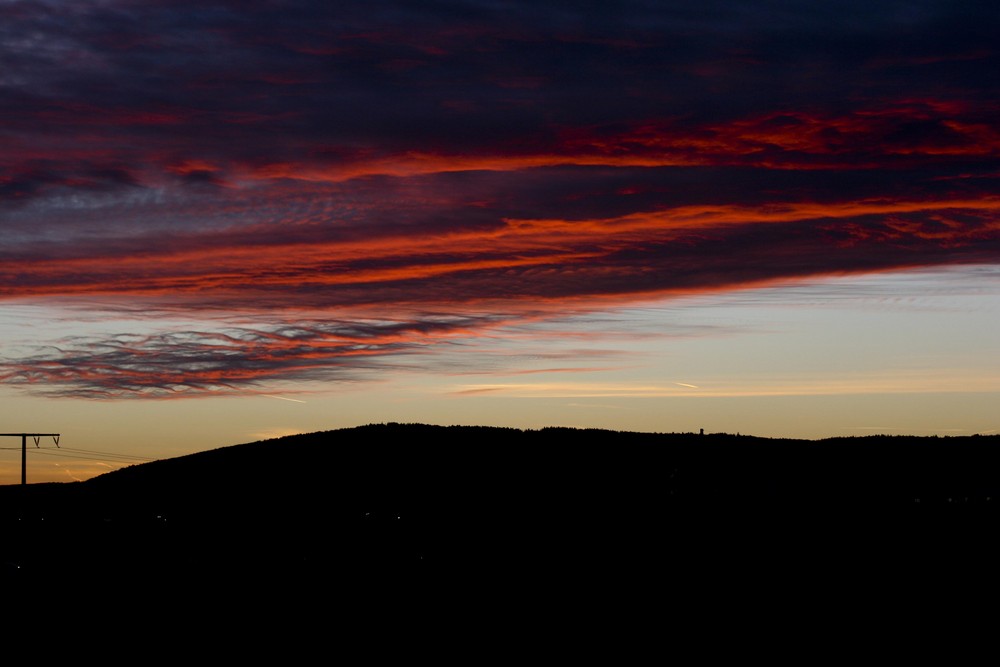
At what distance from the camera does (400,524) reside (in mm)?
55844

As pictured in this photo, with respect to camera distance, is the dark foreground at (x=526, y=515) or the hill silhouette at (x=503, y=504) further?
the hill silhouette at (x=503, y=504)

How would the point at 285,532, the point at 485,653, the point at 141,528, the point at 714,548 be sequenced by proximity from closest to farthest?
the point at 485,653 < the point at 714,548 < the point at 285,532 < the point at 141,528

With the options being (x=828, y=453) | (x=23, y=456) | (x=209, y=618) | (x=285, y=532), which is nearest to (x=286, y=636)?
(x=209, y=618)

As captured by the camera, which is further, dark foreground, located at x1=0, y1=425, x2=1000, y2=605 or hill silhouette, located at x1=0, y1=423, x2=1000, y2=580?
hill silhouette, located at x1=0, y1=423, x2=1000, y2=580

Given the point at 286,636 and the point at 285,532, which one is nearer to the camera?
the point at 286,636

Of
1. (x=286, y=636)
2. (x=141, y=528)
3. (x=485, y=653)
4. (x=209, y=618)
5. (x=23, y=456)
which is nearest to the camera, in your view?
(x=485, y=653)

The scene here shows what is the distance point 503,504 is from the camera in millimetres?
64750

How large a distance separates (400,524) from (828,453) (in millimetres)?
37159

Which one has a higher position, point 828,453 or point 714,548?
point 828,453

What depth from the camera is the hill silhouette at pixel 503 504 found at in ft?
138

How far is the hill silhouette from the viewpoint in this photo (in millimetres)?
42156

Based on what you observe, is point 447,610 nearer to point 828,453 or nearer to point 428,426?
point 828,453

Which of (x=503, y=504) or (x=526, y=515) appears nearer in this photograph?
(x=526, y=515)

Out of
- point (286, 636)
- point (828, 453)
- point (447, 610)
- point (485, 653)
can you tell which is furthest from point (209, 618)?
point (828, 453)
